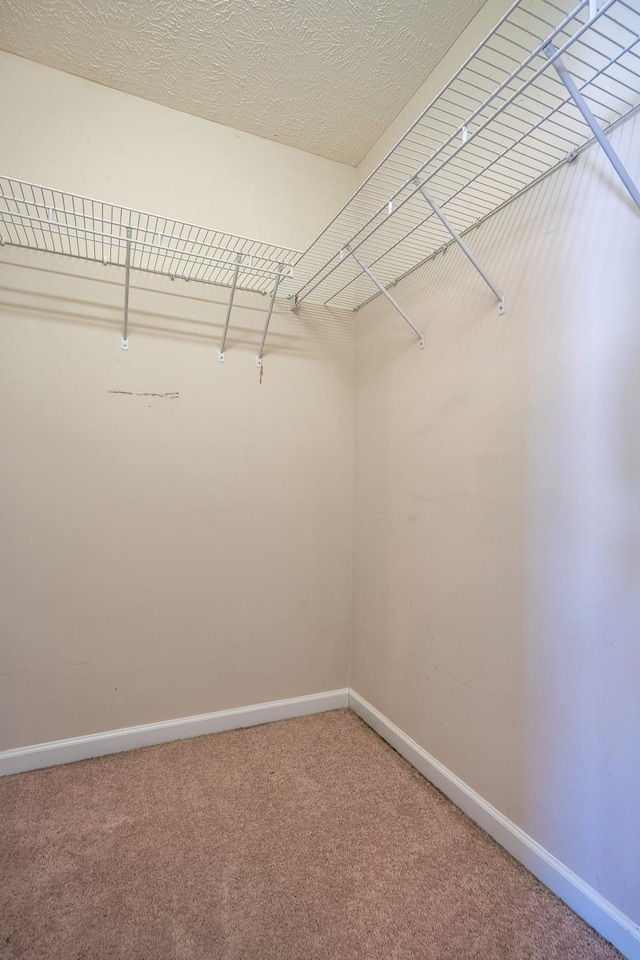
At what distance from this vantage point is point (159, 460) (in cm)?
183

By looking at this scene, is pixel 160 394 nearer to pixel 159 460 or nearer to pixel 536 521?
pixel 159 460

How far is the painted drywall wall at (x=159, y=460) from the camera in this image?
1.64m

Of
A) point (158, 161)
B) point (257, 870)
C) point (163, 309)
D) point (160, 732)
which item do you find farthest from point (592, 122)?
point (160, 732)

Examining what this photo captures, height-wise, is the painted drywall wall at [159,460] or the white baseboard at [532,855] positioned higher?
the painted drywall wall at [159,460]

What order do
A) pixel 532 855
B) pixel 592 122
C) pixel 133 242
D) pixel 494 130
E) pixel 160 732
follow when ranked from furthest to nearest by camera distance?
pixel 160 732, pixel 133 242, pixel 494 130, pixel 532 855, pixel 592 122

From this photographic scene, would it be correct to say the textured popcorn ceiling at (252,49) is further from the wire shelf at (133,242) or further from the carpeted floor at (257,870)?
the carpeted floor at (257,870)

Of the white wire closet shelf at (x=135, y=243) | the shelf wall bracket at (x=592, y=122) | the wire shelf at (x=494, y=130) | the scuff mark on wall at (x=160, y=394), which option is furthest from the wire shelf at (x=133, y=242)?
the shelf wall bracket at (x=592, y=122)

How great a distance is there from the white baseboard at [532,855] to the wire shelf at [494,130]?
181 cm

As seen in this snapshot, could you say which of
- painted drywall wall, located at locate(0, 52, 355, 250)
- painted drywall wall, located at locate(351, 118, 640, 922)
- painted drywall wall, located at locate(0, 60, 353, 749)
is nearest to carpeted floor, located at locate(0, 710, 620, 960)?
painted drywall wall, located at locate(351, 118, 640, 922)

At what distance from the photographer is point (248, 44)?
1573mm

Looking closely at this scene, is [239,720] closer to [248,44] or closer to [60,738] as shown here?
[60,738]

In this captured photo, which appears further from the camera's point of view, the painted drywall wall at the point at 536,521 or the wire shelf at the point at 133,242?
the wire shelf at the point at 133,242

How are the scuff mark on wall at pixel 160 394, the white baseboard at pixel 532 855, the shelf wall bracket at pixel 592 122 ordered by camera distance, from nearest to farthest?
the shelf wall bracket at pixel 592 122, the white baseboard at pixel 532 855, the scuff mark on wall at pixel 160 394

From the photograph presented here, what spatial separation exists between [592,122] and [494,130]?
1.88 ft
